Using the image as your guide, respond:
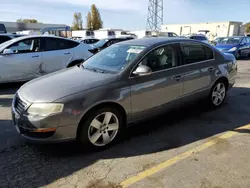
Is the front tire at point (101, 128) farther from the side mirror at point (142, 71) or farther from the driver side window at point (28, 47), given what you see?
the driver side window at point (28, 47)

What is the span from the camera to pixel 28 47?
7.01m

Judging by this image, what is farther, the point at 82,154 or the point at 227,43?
the point at 227,43

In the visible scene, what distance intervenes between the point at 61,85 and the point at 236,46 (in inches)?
540

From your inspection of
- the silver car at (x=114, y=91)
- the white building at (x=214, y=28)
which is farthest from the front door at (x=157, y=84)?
the white building at (x=214, y=28)

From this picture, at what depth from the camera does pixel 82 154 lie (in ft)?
10.5

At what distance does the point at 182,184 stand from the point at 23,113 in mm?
2155

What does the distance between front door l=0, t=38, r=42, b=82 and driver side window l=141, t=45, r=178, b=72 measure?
4.37 metres

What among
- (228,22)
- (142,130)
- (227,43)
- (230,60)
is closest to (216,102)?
(230,60)

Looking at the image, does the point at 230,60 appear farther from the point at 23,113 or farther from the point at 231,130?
the point at 23,113

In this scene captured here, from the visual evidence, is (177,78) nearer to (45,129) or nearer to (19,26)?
(45,129)

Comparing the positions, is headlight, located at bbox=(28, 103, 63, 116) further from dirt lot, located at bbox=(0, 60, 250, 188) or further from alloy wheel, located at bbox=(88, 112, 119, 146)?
dirt lot, located at bbox=(0, 60, 250, 188)

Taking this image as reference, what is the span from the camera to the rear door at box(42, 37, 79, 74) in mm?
7055

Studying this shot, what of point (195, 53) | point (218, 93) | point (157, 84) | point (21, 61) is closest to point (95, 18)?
point (21, 61)

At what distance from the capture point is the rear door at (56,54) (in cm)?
705
